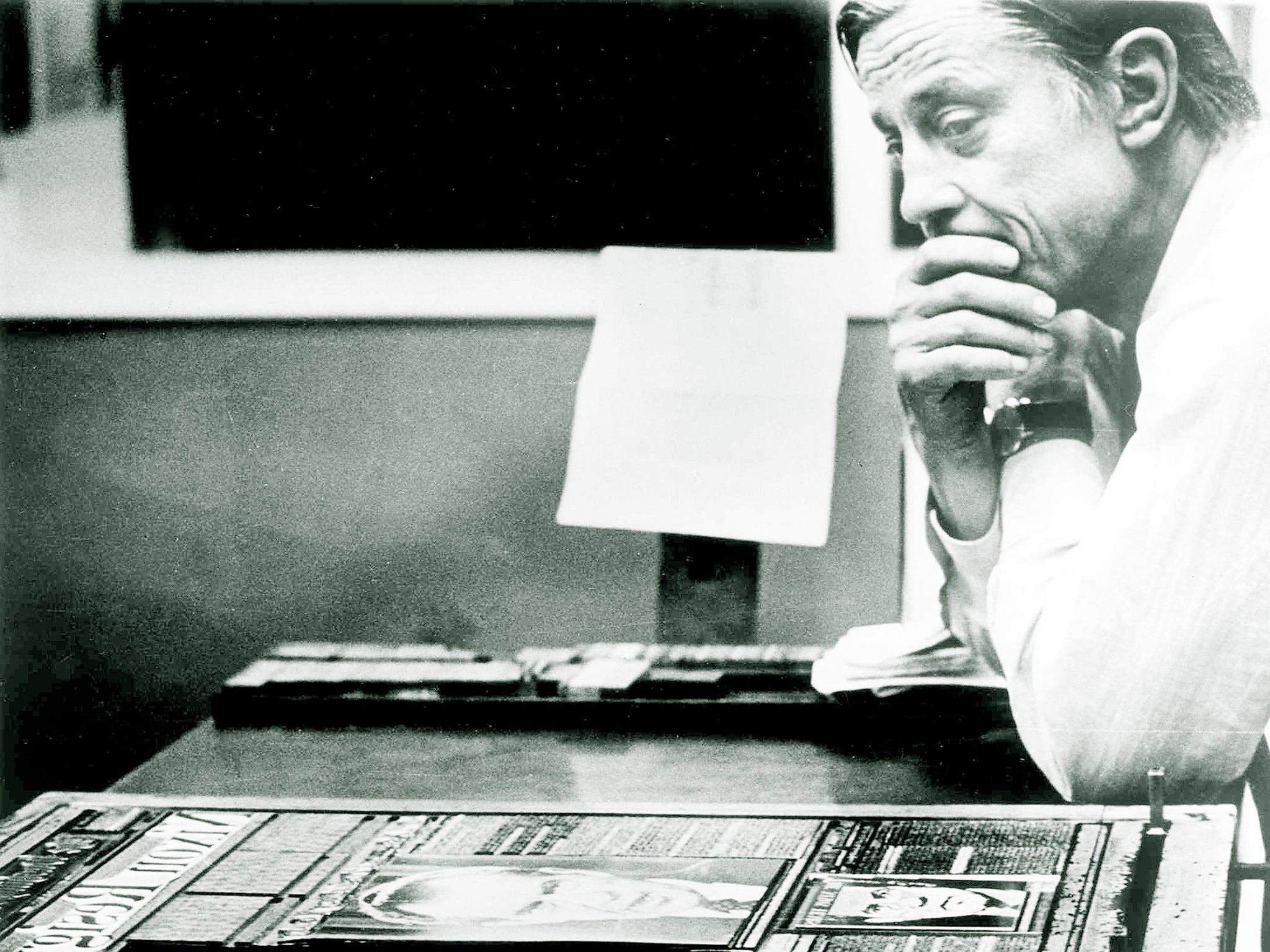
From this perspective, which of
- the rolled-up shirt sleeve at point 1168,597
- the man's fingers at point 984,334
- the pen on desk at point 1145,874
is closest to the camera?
the pen on desk at point 1145,874

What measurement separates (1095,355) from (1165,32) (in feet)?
0.77

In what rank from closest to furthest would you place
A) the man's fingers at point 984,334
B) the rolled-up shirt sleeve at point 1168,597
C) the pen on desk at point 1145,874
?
the pen on desk at point 1145,874
the rolled-up shirt sleeve at point 1168,597
the man's fingers at point 984,334

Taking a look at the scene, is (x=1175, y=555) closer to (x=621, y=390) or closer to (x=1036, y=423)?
(x=1036, y=423)

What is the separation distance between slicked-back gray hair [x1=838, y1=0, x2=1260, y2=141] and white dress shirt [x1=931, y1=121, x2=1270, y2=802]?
0.09 ft

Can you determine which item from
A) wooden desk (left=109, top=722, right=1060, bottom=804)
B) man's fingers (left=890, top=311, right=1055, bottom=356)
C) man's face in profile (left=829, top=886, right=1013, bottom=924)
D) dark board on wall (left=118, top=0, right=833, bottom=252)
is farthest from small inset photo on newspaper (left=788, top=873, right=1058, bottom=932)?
dark board on wall (left=118, top=0, right=833, bottom=252)

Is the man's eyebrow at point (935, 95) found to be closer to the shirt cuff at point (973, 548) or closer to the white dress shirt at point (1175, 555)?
the white dress shirt at point (1175, 555)

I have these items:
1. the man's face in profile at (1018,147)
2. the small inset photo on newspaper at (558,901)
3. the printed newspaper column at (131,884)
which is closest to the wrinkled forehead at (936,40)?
the man's face in profile at (1018,147)

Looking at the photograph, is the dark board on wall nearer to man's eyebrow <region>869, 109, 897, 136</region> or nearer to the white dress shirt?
man's eyebrow <region>869, 109, 897, 136</region>

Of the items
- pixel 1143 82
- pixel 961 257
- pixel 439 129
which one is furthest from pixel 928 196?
pixel 439 129

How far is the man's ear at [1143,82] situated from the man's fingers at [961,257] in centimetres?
12

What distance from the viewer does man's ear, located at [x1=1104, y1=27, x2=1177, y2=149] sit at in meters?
1.09

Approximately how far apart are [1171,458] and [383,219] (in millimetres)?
626

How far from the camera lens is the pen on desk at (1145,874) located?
740 mm

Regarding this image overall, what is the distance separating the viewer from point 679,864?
2.91ft
